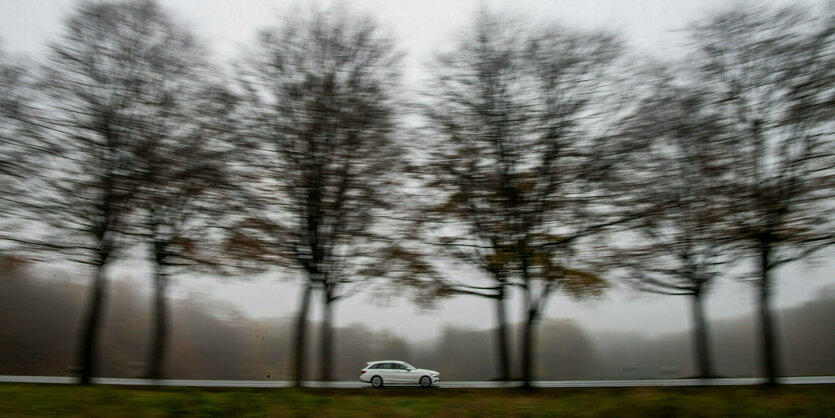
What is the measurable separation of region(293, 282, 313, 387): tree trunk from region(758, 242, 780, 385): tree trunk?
16147 mm

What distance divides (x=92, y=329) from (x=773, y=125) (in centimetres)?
2501

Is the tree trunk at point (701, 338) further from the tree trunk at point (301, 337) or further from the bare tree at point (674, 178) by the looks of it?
the tree trunk at point (301, 337)

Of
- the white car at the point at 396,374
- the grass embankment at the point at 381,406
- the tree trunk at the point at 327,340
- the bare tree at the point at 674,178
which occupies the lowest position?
the white car at the point at 396,374

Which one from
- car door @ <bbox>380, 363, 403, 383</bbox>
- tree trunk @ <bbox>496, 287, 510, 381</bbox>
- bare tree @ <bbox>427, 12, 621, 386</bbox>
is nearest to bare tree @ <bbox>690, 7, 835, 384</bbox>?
bare tree @ <bbox>427, 12, 621, 386</bbox>

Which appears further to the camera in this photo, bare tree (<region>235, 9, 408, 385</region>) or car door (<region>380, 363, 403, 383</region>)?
car door (<region>380, 363, 403, 383</region>)

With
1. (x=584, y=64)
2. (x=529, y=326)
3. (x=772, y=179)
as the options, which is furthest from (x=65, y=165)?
(x=772, y=179)

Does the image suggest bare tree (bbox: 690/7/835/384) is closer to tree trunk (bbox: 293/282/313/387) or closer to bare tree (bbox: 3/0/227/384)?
tree trunk (bbox: 293/282/313/387)

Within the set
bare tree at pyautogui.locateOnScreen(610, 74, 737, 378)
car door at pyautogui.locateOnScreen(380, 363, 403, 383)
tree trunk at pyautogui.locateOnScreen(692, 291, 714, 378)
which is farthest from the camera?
car door at pyautogui.locateOnScreen(380, 363, 403, 383)

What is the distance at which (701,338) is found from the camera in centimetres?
2627

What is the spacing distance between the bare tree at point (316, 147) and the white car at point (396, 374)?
9.65m

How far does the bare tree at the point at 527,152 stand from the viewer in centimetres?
1933

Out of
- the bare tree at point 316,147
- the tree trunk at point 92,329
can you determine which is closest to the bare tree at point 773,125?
the bare tree at point 316,147

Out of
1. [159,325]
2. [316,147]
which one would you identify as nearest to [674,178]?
[316,147]

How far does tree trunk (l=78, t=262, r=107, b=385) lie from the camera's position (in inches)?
770
